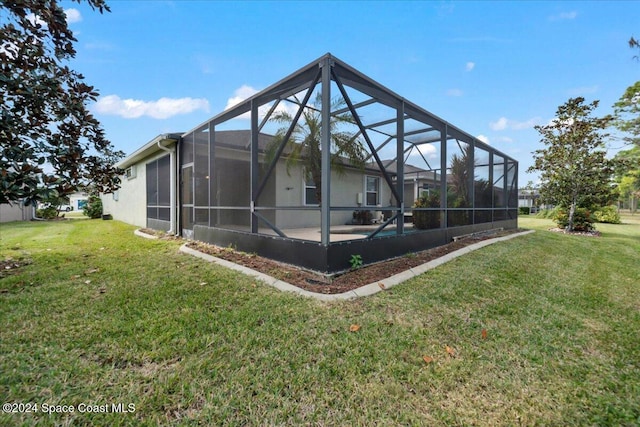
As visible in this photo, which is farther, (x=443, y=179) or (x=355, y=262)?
(x=443, y=179)

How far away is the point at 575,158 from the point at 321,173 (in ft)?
40.1

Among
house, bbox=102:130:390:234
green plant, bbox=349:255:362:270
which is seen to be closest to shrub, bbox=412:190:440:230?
house, bbox=102:130:390:234

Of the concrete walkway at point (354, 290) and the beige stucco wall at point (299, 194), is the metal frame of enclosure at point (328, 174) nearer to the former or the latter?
the beige stucco wall at point (299, 194)

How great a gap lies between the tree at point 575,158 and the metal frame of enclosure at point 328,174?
3.73m

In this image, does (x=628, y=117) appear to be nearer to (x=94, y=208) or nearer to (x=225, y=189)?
(x=225, y=189)

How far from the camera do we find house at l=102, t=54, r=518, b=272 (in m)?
4.50

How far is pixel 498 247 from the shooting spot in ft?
21.8

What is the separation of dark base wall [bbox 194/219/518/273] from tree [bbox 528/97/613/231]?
8121 mm

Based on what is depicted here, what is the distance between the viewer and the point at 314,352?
7.36 feet

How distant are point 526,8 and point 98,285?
491 inches

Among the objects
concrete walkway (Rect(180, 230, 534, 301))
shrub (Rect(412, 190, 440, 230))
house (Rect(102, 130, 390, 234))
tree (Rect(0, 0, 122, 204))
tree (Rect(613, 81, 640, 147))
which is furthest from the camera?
tree (Rect(613, 81, 640, 147))

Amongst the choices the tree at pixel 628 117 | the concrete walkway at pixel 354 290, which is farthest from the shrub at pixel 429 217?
the tree at pixel 628 117

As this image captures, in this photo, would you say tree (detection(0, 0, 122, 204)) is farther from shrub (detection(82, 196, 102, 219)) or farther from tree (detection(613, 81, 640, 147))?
tree (detection(613, 81, 640, 147))

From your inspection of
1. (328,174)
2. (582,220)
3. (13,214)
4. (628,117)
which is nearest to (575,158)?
(582,220)
